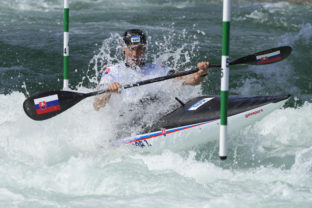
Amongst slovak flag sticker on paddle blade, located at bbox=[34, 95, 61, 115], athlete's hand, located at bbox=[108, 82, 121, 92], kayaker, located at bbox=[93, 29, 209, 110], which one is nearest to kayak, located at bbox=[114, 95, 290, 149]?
kayaker, located at bbox=[93, 29, 209, 110]

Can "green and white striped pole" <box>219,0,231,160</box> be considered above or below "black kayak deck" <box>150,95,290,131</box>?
above

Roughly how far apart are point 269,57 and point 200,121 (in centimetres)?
87

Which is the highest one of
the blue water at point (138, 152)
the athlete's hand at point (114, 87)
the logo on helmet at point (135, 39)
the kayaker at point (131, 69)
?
the logo on helmet at point (135, 39)

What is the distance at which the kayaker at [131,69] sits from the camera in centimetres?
475

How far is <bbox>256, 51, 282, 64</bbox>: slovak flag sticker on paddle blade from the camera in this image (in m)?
4.77

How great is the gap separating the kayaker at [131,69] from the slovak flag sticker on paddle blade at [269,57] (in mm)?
519

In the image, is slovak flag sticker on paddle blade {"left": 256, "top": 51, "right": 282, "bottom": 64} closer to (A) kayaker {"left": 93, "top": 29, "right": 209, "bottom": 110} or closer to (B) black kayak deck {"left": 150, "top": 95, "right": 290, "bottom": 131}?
(B) black kayak deck {"left": 150, "top": 95, "right": 290, "bottom": 131}

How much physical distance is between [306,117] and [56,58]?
4310 millimetres

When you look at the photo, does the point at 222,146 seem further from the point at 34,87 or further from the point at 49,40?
the point at 49,40

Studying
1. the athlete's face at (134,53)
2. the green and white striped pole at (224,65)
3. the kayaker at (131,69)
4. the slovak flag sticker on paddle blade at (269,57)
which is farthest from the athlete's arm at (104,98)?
the slovak flag sticker on paddle blade at (269,57)

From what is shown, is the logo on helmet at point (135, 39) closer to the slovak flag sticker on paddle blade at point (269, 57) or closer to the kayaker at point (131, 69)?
the kayaker at point (131, 69)

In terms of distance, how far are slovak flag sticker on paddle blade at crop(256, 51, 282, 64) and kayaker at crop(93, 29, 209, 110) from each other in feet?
1.70

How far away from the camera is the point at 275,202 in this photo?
12.0ft

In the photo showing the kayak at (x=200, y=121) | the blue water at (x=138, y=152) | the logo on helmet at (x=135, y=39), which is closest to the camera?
the blue water at (x=138, y=152)
